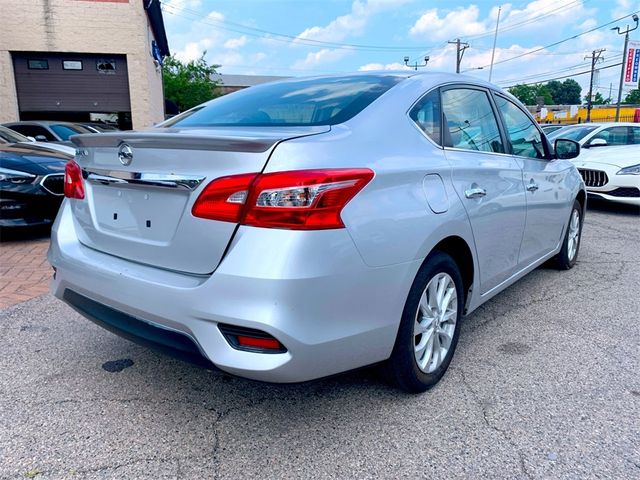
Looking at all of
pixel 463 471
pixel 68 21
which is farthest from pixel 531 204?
pixel 68 21

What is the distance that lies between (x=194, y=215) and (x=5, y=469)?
1.27m

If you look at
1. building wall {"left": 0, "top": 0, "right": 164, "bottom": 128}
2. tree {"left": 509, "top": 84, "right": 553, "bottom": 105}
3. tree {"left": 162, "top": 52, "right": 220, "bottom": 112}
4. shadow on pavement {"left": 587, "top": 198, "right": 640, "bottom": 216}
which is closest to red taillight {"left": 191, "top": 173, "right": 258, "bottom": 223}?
shadow on pavement {"left": 587, "top": 198, "right": 640, "bottom": 216}

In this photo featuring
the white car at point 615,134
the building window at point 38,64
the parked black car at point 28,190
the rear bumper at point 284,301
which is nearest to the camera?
the rear bumper at point 284,301

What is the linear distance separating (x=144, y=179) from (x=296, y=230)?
769 millimetres

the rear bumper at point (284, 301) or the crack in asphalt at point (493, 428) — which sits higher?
the rear bumper at point (284, 301)

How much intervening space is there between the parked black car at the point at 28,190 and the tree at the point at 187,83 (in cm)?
3049

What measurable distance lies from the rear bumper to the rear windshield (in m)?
0.73

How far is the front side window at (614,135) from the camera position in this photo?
9961 millimetres

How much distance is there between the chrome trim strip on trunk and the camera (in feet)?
6.57

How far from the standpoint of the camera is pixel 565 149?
4270 millimetres

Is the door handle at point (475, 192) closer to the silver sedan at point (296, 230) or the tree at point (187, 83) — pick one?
the silver sedan at point (296, 230)

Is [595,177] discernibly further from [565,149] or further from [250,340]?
[250,340]

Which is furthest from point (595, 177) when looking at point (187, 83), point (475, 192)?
point (187, 83)

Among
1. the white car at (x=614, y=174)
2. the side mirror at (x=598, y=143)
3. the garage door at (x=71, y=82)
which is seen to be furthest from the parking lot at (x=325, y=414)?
the garage door at (x=71, y=82)
